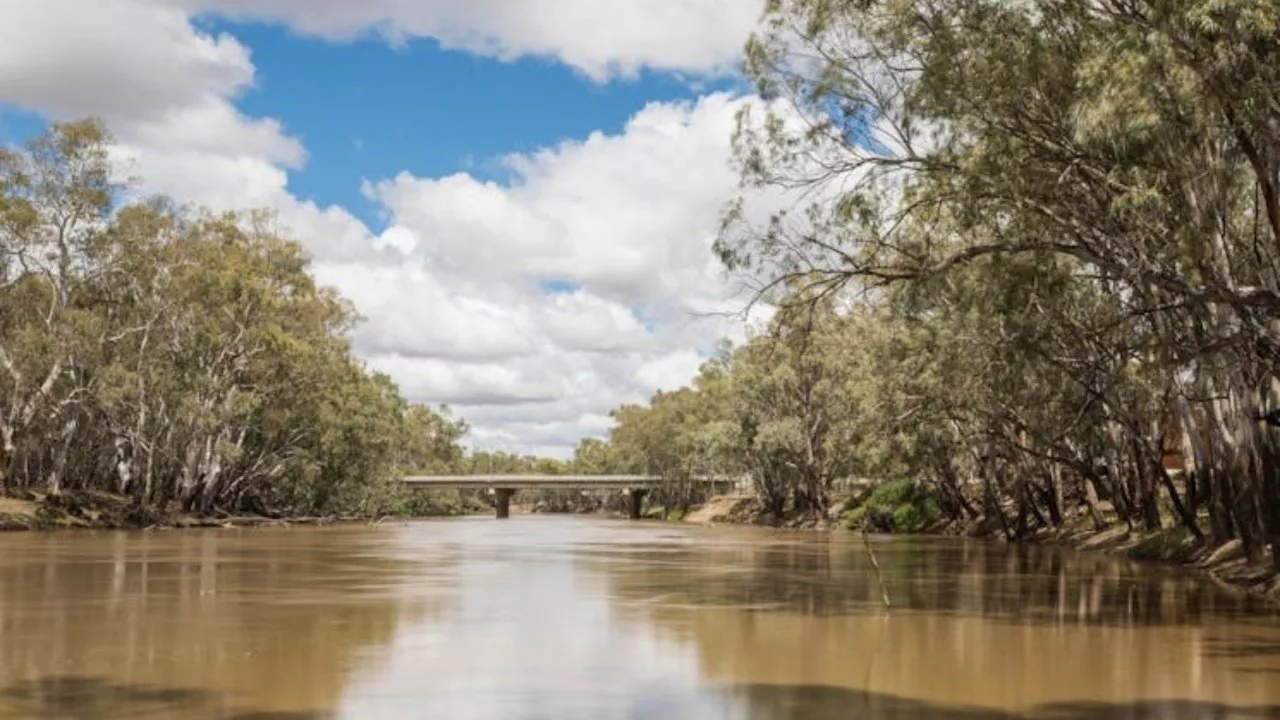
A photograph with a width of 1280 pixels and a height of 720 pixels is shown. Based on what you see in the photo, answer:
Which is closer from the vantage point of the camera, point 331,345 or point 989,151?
point 989,151

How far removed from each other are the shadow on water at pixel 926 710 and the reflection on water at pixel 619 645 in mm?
39

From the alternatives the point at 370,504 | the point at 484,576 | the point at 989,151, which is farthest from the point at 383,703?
the point at 370,504

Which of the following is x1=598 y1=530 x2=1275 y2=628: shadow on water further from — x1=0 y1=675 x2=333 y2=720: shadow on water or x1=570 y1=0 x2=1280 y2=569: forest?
x1=0 y1=675 x2=333 y2=720: shadow on water

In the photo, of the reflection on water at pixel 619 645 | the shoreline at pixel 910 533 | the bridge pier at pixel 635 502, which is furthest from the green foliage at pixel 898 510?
the bridge pier at pixel 635 502

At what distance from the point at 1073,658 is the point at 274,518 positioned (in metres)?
59.0

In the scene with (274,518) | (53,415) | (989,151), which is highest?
(989,151)

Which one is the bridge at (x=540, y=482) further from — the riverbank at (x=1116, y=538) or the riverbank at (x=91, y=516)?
the riverbank at (x=91, y=516)

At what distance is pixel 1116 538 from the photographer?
124 ft

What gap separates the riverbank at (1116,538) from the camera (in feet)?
77.5

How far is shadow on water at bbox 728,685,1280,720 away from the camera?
32.5ft

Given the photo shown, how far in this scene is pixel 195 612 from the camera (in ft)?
55.8

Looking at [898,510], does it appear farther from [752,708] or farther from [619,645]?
[752,708]

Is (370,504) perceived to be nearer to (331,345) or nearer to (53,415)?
(331,345)

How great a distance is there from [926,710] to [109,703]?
22.6 feet
